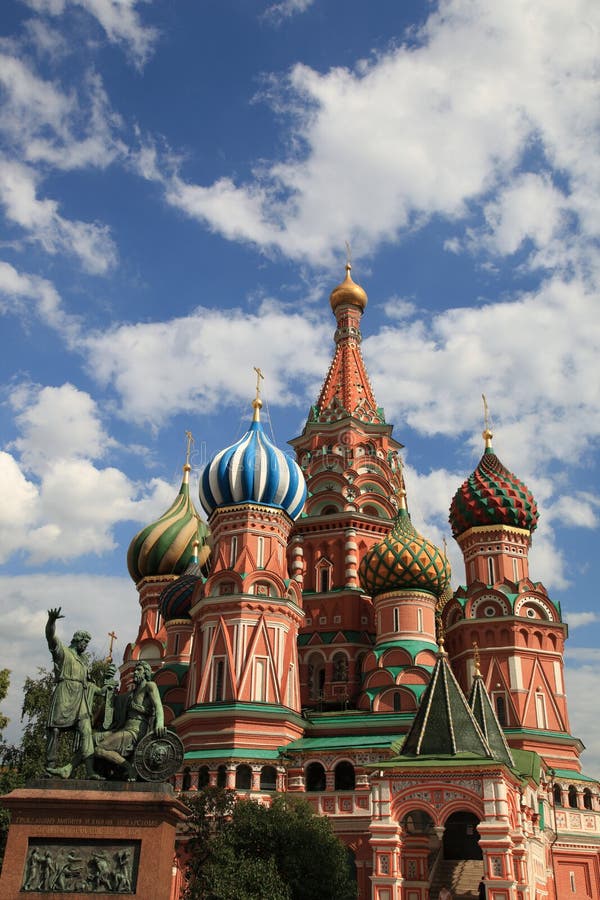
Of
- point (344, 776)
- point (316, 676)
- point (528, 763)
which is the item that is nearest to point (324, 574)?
point (316, 676)

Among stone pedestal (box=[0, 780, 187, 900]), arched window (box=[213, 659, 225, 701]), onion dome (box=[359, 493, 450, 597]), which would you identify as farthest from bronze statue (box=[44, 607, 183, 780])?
onion dome (box=[359, 493, 450, 597])

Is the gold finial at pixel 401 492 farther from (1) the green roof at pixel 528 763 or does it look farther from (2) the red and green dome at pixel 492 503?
(1) the green roof at pixel 528 763

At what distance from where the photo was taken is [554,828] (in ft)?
84.9

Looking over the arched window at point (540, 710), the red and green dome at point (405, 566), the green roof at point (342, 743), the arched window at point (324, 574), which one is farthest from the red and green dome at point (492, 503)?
the green roof at point (342, 743)

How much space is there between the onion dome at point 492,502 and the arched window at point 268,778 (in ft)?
39.6

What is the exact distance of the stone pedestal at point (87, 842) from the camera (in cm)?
1062

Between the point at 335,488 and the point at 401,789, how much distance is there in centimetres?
1819

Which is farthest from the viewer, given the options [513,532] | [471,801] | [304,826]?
[513,532]

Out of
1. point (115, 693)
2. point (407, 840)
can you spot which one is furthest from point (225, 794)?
point (115, 693)

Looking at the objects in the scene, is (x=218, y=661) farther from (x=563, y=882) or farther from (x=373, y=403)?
(x=373, y=403)

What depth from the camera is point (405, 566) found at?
96.9 ft

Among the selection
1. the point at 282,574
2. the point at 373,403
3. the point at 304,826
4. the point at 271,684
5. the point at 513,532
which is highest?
the point at 373,403

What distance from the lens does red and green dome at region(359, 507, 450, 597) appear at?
29.6 m

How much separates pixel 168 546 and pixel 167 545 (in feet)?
0.20
